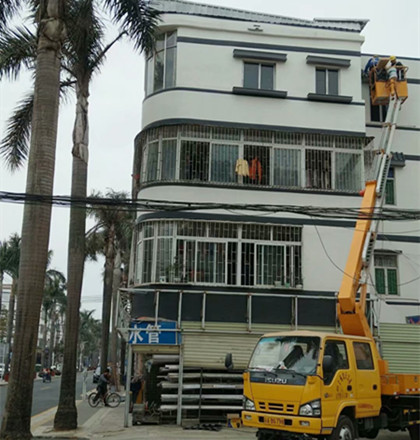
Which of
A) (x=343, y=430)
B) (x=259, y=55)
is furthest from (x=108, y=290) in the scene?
(x=343, y=430)

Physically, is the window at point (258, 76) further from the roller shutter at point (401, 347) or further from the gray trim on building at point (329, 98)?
the roller shutter at point (401, 347)

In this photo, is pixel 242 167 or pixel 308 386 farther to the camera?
pixel 242 167

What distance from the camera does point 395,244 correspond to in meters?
19.1

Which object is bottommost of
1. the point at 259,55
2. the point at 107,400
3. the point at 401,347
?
the point at 107,400

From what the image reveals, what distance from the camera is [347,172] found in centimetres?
1869

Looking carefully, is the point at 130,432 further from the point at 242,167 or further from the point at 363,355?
the point at 242,167

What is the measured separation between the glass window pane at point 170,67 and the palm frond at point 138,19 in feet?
11.6

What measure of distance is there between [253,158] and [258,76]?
2949 mm

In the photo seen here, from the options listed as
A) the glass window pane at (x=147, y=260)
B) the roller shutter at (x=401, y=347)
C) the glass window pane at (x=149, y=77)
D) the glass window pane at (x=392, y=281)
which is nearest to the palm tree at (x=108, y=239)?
the glass window pane at (x=149, y=77)

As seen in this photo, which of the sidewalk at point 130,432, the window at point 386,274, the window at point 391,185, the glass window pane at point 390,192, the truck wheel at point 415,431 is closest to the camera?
the truck wheel at point 415,431

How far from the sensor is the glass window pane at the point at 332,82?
19.3 metres

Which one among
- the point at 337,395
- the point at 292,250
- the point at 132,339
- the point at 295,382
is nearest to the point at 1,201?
the point at 132,339

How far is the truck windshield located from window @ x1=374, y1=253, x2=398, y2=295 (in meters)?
8.65

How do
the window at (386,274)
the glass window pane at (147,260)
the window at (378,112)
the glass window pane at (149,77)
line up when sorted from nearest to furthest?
the glass window pane at (147,260) → the window at (386,274) → the glass window pane at (149,77) → the window at (378,112)
